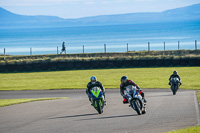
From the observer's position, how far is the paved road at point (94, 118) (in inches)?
496

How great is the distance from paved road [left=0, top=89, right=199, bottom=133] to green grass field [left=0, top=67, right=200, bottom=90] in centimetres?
1019

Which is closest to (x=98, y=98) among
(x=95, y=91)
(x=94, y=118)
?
(x=95, y=91)

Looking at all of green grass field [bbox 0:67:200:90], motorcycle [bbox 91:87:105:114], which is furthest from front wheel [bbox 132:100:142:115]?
green grass field [bbox 0:67:200:90]

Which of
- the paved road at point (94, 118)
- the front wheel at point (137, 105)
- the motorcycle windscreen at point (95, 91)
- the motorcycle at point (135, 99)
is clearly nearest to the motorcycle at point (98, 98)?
the motorcycle windscreen at point (95, 91)

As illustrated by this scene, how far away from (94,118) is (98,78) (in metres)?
19.7

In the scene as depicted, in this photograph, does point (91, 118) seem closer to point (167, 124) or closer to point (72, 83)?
point (167, 124)

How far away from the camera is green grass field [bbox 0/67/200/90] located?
30212mm

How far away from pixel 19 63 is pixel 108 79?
12339 millimetres

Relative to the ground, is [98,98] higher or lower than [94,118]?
higher

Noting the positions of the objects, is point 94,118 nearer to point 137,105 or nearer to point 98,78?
point 137,105

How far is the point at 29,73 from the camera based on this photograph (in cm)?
4122

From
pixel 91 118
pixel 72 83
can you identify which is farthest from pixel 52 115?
pixel 72 83

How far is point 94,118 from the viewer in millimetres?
14680

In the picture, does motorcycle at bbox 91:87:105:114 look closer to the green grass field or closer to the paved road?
the paved road
